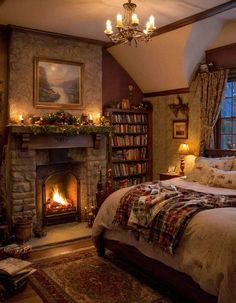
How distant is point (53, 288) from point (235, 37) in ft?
14.4

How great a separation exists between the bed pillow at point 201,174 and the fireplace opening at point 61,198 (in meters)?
2.10

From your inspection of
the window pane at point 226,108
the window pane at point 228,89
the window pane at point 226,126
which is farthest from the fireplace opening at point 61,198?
the window pane at point 228,89

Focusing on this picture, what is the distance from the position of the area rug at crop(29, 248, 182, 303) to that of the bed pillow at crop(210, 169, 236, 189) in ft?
5.26

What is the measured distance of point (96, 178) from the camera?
5781 mm

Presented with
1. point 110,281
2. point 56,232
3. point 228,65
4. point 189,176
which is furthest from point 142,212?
point 228,65

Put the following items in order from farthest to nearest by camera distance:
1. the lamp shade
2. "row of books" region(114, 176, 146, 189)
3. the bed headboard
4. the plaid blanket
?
"row of books" region(114, 176, 146, 189)
the lamp shade
the bed headboard
the plaid blanket

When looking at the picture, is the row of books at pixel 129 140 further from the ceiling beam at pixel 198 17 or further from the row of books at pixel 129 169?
the ceiling beam at pixel 198 17

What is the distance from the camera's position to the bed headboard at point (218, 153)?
5207 mm

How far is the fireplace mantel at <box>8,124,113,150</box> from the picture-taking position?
15.8 ft

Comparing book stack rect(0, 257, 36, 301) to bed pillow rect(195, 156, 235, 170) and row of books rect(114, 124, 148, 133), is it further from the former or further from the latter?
row of books rect(114, 124, 148, 133)

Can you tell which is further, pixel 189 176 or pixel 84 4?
pixel 189 176

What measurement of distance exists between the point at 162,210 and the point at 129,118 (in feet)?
11.5

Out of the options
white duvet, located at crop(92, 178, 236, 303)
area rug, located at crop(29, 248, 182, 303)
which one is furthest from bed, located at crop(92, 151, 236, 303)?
area rug, located at crop(29, 248, 182, 303)

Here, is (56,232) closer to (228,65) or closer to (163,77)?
(163,77)
